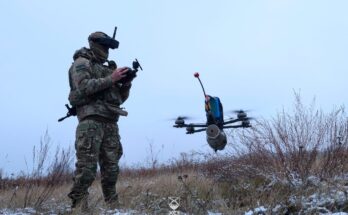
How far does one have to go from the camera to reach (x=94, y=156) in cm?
435

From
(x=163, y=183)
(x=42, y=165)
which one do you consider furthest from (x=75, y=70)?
(x=163, y=183)

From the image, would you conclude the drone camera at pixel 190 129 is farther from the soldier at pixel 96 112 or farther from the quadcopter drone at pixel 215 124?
the soldier at pixel 96 112

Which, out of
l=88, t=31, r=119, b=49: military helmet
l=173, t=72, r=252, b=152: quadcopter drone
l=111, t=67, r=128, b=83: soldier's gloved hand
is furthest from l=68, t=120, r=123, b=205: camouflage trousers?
l=173, t=72, r=252, b=152: quadcopter drone

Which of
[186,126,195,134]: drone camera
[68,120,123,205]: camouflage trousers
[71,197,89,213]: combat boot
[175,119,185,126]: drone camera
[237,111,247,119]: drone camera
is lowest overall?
[71,197,89,213]: combat boot

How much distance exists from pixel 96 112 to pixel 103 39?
71 centimetres

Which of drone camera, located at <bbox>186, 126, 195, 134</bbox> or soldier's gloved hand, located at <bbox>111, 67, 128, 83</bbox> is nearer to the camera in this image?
soldier's gloved hand, located at <bbox>111, 67, 128, 83</bbox>

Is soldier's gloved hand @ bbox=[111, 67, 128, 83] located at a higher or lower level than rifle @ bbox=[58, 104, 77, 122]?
higher

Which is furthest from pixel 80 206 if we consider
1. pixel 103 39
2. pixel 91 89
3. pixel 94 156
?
pixel 103 39

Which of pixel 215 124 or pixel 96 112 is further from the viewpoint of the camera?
pixel 215 124

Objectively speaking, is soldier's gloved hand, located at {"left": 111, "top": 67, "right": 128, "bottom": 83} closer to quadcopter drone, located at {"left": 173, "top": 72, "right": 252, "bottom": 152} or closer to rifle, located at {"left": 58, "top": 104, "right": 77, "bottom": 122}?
rifle, located at {"left": 58, "top": 104, "right": 77, "bottom": 122}

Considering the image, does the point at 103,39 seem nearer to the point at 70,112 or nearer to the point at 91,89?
the point at 91,89

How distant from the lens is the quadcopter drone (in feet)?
20.0

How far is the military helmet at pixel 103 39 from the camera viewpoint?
4.63 m

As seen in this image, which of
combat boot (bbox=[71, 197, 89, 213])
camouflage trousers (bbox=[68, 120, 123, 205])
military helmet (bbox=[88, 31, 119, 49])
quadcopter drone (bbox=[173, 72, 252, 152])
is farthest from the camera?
quadcopter drone (bbox=[173, 72, 252, 152])
